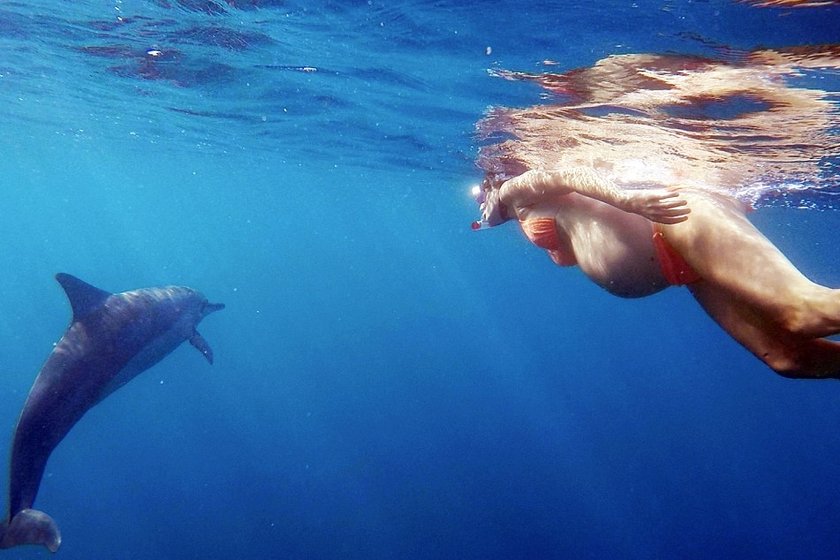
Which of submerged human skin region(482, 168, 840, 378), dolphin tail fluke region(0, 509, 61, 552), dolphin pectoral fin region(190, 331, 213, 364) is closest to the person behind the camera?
submerged human skin region(482, 168, 840, 378)

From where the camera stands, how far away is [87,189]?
65.2m

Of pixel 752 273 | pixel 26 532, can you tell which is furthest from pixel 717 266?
pixel 26 532

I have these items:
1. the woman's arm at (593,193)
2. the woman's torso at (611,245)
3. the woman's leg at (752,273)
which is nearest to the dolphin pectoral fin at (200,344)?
the woman's arm at (593,193)

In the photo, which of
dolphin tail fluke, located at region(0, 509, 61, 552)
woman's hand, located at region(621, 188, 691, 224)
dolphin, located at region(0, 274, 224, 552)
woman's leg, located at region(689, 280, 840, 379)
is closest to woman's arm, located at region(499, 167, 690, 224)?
woman's hand, located at region(621, 188, 691, 224)

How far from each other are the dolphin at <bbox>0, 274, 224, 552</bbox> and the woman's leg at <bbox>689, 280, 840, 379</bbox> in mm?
9817

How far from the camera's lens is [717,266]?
3.62 meters

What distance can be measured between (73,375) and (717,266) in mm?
10011

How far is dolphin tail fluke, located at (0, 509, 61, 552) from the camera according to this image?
30.6 ft

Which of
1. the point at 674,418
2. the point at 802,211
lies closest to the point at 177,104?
the point at 802,211

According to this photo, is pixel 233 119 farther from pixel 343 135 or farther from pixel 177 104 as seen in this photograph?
pixel 343 135

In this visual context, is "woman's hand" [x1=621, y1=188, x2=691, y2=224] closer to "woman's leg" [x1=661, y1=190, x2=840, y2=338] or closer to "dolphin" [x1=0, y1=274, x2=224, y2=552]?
"woman's leg" [x1=661, y1=190, x2=840, y2=338]

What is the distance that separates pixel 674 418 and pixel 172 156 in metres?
37.9

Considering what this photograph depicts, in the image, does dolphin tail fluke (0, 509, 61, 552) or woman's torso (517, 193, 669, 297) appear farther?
dolphin tail fluke (0, 509, 61, 552)

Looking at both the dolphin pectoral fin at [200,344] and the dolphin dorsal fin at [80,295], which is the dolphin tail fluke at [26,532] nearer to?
the dolphin dorsal fin at [80,295]
